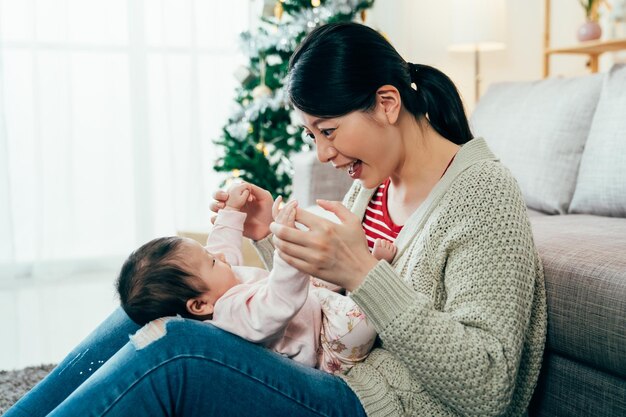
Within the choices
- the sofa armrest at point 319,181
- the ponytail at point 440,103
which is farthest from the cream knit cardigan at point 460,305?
the sofa armrest at point 319,181

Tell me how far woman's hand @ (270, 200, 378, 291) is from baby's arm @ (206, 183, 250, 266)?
0.43 metres

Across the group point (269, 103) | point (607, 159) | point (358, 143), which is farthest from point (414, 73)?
point (269, 103)

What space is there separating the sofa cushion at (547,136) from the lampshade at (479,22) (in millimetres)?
1310

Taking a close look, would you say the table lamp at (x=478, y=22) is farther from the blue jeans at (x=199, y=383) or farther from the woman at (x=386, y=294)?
the blue jeans at (x=199, y=383)

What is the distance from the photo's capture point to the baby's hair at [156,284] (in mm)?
1106

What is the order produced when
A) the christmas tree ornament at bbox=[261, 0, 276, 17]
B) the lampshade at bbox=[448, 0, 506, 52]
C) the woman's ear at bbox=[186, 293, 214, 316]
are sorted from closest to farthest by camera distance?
the woman's ear at bbox=[186, 293, 214, 316]
the christmas tree ornament at bbox=[261, 0, 276, 17]
the lampshade at bbox=[448, 0, 506, 52]

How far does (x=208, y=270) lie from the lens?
1171 millimetres

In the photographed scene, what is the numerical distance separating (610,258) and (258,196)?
0.71 m

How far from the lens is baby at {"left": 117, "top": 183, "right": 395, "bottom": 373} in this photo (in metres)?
1.03

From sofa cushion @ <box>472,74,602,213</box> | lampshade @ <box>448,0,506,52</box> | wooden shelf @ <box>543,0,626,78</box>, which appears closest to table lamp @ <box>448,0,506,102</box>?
lampshade @ <box>448,0,506,52</box>

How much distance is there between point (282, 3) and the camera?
3275 mm

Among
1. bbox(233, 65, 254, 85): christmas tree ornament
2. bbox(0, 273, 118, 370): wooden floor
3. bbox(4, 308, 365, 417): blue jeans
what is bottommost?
bbox(0, 273, 118, 370): wooden floor

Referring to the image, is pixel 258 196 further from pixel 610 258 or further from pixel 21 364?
pixel 21 364

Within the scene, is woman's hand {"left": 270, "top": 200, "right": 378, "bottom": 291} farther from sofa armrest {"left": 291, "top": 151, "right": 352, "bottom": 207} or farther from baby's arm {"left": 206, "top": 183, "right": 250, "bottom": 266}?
sofa armrest {"left": 291, "top": 151, "right": 352, "bottom": 207}
